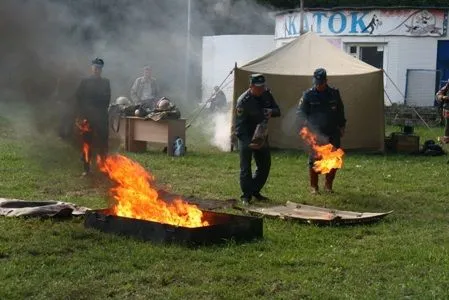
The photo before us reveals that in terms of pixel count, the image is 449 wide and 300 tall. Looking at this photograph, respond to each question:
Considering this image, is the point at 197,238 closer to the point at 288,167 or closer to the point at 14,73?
the point at 14,73

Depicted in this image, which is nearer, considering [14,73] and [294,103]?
[14,73]

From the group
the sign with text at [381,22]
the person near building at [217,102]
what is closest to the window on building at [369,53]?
the sign with text at [381,22]

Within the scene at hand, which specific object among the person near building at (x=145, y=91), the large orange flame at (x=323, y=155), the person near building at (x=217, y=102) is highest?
the person near building at (x=145, y=91)

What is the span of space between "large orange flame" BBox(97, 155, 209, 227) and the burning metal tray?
0.18 meters

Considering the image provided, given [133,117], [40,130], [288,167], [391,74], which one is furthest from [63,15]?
[391,74]

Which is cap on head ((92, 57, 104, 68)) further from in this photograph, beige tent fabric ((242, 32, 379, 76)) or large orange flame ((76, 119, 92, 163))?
beige tent fabric ((242, 32, 379, 76))

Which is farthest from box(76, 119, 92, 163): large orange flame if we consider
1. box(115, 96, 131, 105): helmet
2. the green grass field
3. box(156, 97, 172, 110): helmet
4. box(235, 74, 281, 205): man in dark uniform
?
box(115, 96, 131, 105): helmet

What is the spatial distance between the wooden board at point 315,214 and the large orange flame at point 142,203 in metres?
1.08

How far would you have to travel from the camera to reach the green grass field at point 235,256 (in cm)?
527

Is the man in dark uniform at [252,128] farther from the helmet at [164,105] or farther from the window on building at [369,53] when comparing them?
the window on building at [369,53]

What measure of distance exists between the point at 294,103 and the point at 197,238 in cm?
799

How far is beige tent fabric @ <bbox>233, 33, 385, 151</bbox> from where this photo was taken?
1391cm

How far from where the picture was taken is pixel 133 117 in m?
13.8

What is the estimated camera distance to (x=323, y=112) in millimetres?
9453
